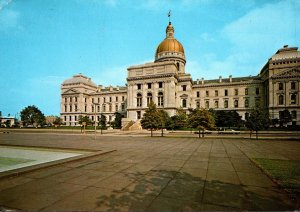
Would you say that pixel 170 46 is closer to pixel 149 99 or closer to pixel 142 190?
pixel 149 99

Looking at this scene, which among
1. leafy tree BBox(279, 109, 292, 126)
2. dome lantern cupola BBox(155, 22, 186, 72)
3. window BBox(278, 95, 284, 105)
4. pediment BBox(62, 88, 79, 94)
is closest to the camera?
leafy tree BBox(279, 109, 292, 126)

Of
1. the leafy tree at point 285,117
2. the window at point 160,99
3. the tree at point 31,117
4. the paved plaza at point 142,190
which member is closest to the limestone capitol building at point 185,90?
the window at point 160,99

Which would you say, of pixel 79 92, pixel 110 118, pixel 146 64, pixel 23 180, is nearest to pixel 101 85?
pixel 79 92

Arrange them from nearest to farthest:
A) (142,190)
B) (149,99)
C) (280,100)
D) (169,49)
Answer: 1. (142,190)
2. (280,100)
3. (149,99)
4. (169,49)

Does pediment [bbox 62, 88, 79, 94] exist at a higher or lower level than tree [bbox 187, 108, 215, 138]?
higher

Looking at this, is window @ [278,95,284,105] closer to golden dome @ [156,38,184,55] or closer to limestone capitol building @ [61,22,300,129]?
limestone capitol building @ [61,22,300,129]

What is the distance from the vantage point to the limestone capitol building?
2163 inches

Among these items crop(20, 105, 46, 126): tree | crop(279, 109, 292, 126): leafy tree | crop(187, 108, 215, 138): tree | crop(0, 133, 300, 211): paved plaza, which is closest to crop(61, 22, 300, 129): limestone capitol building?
crop(279, 109, 292, 126): leafy tree

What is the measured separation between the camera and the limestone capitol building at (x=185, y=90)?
54.9 m

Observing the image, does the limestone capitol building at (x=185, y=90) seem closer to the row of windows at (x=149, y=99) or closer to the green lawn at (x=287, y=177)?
the row of windows at (x=149, y=99)

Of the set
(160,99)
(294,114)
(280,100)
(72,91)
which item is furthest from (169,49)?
(72,91)

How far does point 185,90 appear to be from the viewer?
65750 millimetres

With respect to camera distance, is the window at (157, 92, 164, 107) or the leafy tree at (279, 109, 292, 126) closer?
the leafy tree at (279, 109, 292, 126)

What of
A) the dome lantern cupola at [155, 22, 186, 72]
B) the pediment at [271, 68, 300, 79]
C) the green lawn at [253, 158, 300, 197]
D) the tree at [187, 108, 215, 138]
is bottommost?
the green lawn at [253, 158, 300, 197]
